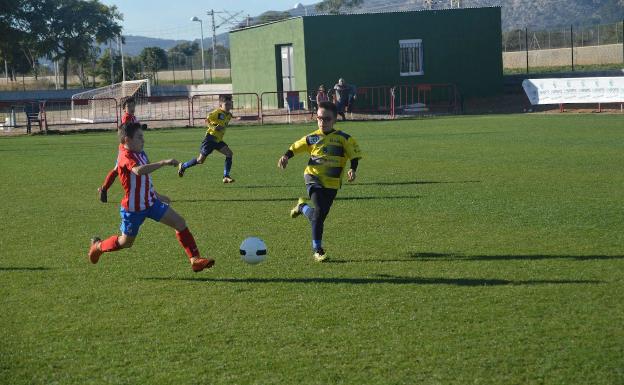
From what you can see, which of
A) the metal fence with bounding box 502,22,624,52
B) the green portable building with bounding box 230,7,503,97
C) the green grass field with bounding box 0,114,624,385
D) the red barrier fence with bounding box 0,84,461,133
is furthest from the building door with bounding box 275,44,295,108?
the green grass field with bounding box 0,114,624,385

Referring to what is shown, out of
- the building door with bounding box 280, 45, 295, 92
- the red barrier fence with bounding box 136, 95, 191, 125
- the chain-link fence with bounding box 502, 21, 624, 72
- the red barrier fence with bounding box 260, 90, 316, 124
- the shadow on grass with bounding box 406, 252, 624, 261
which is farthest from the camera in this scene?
the chain-link fence with bounding box 502, 21, 624, 72

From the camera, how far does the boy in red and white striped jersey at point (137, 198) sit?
8.16m

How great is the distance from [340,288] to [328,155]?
193 cm

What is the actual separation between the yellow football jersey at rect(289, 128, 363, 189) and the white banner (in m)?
26.2

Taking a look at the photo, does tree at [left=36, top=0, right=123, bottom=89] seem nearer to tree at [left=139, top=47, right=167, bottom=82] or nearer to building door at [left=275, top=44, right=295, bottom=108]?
tree at [left=139, top=47, right=167, bottom=82]

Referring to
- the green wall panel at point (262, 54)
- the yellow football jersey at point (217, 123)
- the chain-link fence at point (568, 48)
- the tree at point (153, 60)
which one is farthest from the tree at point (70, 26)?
the yellow football jersey at point (217, 123)

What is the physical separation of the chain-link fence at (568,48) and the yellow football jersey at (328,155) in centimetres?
5143

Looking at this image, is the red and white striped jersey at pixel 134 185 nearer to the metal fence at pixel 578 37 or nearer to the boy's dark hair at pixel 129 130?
the boy's dark hair at pixel 129 130

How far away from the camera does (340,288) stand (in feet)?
25.5

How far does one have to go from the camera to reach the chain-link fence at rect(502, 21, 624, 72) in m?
59.3

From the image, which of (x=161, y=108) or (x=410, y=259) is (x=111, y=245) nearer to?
(x=410, y=259)

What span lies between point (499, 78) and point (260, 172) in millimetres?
28625

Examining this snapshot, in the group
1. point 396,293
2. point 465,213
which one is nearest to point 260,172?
point 465,213

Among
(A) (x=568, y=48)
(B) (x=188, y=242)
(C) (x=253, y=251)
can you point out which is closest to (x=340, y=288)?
(C) (x=253, y=251)
